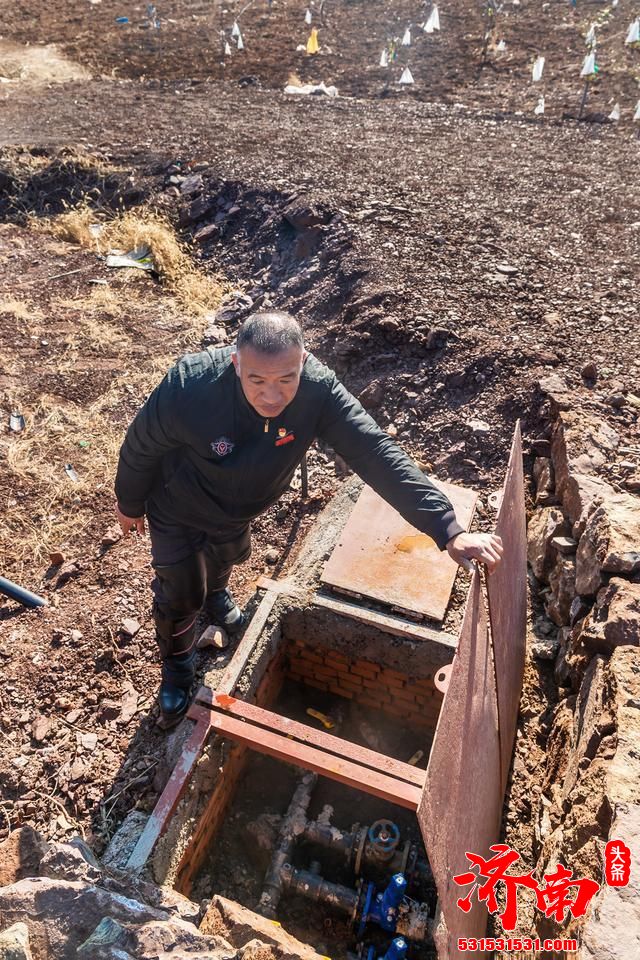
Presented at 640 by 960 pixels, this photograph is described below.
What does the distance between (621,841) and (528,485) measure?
2.21m

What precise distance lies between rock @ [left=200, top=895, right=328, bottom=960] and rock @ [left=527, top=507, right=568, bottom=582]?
214 centimetres

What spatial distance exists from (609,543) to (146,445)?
2125 millimetres

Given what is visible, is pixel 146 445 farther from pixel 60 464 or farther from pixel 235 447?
pixel 60 464

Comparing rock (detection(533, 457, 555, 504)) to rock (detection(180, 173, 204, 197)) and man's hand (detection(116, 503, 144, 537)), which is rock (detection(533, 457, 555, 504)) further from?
rock (detection(180, 173, 204, 197))

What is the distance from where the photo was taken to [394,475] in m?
2.40

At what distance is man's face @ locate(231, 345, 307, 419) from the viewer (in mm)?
2146

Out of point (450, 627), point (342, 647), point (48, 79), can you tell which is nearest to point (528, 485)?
point (450, 627)

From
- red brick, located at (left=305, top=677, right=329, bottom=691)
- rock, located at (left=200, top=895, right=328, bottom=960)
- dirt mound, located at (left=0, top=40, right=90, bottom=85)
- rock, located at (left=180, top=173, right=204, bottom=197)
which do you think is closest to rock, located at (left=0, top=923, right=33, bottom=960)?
rock, located at (left=200, top=895, right=328, bottom=960)

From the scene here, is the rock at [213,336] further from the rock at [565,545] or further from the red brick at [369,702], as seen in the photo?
the rock at [565,545]

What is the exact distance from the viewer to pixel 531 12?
13.6 metres

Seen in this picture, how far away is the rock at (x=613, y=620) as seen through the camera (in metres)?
2.65

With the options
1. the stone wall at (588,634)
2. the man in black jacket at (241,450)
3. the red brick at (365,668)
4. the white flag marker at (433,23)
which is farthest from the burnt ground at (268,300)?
the white flag marker at (433,23)

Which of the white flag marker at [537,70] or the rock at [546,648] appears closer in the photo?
the rock at [546,648]

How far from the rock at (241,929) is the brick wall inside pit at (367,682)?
1366mm
